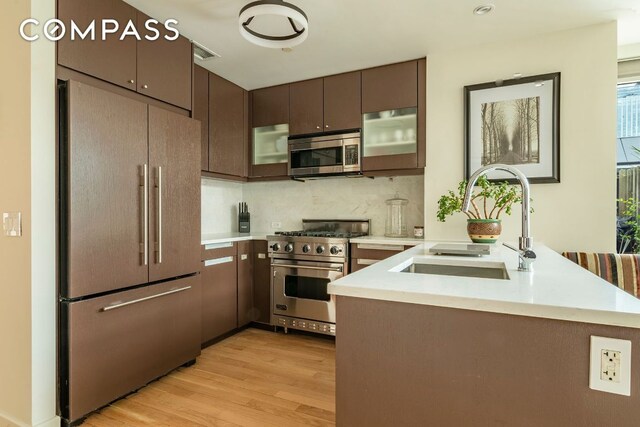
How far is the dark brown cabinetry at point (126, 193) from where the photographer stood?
1857 millimetres

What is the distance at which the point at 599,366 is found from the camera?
83cm

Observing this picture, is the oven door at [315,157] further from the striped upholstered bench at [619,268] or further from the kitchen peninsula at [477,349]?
the kitchen peninsula at [477,349]

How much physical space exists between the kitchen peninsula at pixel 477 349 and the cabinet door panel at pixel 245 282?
2394 millimetres

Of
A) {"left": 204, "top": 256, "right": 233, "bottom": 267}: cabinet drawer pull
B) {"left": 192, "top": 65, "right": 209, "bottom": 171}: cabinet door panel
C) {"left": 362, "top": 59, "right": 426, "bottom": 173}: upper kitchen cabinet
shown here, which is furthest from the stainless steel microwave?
{"left": 204, "top": 256, "right": 233, "bottom": 267}: cabinet drawer pull

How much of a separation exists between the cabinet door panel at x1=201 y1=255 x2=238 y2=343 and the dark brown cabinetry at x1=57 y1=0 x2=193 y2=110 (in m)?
1.38

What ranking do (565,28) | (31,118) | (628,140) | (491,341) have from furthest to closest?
(628,140)
(565,28)
(31,118)
(491,341)

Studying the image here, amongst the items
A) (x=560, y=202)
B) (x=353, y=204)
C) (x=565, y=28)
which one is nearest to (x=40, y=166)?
(x=353, y=204)

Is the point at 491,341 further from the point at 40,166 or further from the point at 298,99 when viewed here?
the point at 298,99

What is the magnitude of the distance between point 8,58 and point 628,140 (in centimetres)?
439

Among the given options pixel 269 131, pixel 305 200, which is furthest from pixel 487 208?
pixel 269 131

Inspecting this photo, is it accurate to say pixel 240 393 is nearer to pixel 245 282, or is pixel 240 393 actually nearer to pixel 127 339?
pixel 127 339

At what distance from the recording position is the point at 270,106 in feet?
12.1

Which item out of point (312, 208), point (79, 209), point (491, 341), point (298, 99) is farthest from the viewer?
point (312, 208)

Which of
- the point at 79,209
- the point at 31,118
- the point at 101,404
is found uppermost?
the point at 31,118
